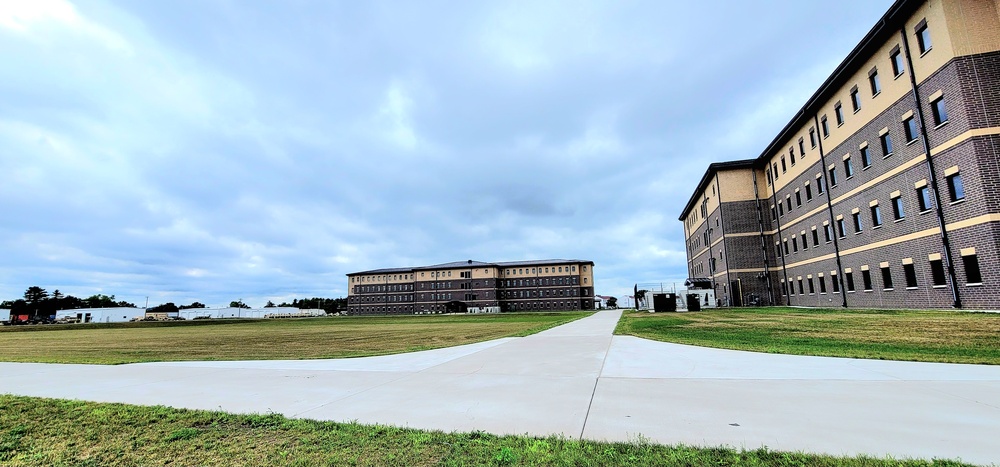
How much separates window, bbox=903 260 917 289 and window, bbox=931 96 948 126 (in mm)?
7205

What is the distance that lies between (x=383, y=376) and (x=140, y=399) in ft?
11.3

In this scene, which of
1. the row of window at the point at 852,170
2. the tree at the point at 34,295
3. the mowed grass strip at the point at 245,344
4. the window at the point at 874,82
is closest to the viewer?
the mowed grass strip at the point at 245,344

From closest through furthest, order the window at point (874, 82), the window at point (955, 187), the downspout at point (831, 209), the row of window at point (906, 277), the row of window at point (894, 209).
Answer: the row of window at point (906, 277), the window at point (955, 187), the row of window at point (894, 209), the window at point (874, 82), the downspout at point (831, 209)

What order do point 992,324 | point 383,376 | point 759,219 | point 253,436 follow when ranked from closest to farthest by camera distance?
point 253,436, point 383,376, point 992,324, point 759,219

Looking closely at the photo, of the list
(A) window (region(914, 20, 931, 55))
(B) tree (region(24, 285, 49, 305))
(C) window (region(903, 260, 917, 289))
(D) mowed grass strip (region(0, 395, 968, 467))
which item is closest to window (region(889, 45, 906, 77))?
(A) window (region(914, 20, 931, 55))

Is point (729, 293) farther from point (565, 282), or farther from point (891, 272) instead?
point (565, 282)

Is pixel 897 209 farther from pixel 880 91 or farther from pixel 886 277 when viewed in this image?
pixel 880 91

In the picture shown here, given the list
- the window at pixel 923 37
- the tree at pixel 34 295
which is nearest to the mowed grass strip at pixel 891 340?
the window at pixel 923 37

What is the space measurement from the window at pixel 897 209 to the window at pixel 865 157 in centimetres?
332

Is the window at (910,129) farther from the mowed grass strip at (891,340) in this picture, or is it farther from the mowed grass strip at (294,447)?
the mowed grass strip at (294,447)

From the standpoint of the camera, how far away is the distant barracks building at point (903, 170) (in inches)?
736

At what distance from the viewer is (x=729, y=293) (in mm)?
45781

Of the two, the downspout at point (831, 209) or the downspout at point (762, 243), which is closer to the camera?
the downspout at point (831, 209)

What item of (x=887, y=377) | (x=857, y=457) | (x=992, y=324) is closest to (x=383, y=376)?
(x=857, y=457)
